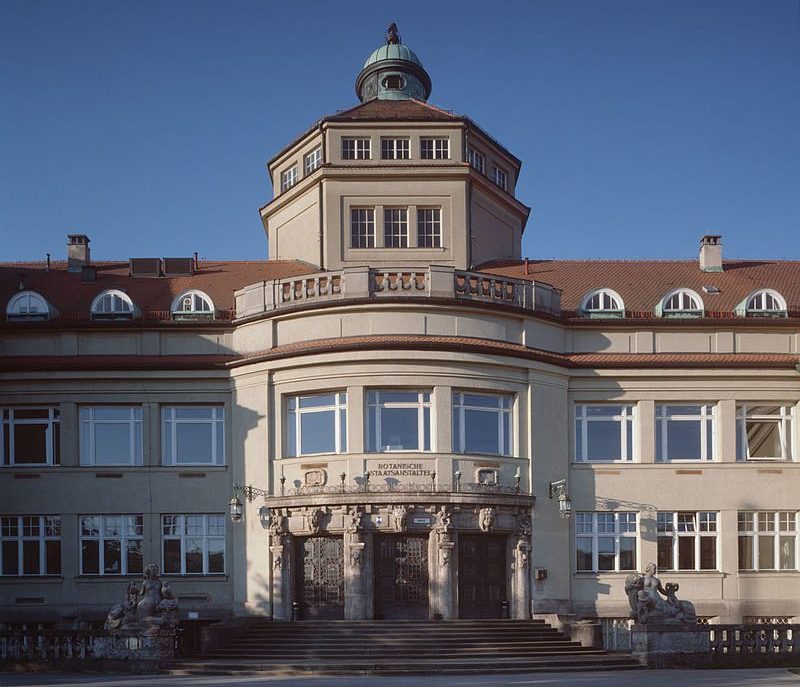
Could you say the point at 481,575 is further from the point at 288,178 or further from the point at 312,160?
the point at 288,178

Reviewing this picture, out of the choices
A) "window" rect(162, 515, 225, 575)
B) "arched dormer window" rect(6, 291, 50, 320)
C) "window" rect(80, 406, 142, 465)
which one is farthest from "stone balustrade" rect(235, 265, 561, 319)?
"arched dormer window" rect(6, 291, 50, 320)

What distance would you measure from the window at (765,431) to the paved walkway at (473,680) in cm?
944

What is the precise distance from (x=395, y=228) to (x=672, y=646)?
16.0 meters

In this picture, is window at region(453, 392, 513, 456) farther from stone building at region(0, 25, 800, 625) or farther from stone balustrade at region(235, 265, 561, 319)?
stone balustrade at region(235, 265, 561, 319)

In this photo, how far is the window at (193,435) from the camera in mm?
35000

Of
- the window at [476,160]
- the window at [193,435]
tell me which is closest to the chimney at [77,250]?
the window at [193,435]

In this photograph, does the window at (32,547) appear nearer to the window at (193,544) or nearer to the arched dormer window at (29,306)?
the window at (193,544)

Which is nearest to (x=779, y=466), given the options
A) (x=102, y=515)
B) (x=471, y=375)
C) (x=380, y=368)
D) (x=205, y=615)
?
(x=471, y=375)

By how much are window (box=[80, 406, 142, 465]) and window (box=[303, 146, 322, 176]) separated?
32.4ft

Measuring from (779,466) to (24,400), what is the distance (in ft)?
68.0

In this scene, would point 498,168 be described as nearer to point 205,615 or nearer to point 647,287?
point 647,287

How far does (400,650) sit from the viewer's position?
28406 mm

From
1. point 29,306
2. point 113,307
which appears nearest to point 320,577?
point 113,307

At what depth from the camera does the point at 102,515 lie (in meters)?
34.7
